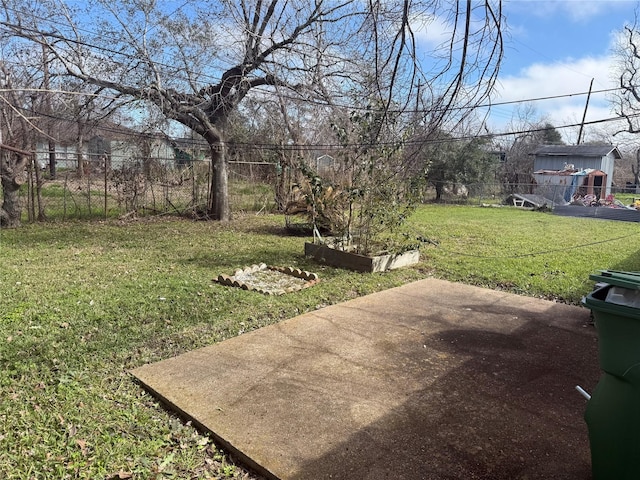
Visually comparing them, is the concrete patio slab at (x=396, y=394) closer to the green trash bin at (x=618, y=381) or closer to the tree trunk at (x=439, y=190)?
the green trash bin at (x=618, y=381)

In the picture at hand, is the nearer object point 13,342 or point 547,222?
point 13,342

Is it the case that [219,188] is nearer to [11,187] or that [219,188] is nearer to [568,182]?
[11,187]

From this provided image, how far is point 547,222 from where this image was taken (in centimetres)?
1511

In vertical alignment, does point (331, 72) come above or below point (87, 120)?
above

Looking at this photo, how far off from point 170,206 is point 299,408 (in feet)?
36.5

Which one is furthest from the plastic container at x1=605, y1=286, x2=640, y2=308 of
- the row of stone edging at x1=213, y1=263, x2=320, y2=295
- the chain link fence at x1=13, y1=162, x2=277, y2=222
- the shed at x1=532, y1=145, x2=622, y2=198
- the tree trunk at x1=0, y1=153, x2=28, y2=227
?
the shed at x1=532, y1=145, x2=622, y2=198

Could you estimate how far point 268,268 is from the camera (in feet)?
23.2

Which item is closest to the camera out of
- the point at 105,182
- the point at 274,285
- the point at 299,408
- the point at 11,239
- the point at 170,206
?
the point at 299,408

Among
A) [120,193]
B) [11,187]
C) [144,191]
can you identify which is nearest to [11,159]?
[11,187]

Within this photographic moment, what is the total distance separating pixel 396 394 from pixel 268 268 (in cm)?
415

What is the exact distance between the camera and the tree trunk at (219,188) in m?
12.6

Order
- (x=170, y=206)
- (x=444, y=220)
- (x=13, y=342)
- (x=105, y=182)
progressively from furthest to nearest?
(x=444, y=220) → (x=170, y=206) → (x=105, y=182) → (x=13, y=342)

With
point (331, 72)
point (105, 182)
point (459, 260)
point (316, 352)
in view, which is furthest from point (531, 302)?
point (105, 182)

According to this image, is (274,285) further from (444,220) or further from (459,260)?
(444,220)
